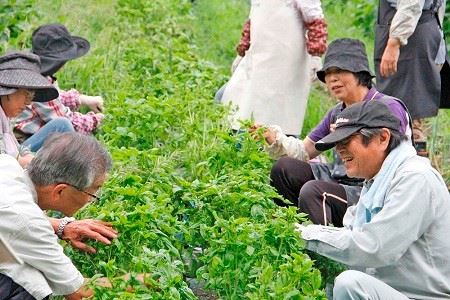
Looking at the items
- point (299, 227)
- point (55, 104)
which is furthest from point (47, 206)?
point (55, 104)

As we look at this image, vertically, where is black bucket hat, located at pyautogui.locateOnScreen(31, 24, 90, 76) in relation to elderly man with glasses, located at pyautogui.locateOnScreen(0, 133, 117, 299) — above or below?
below

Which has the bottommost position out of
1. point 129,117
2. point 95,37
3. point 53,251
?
point 95,37

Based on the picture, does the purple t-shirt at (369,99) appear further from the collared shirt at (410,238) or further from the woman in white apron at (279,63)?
the woman in white apron at (279,63)

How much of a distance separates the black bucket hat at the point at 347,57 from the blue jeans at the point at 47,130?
1.56m

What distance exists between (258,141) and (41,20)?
14.7ft

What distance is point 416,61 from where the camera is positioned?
6949mm

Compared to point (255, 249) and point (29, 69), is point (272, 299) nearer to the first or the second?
point (255, 249)

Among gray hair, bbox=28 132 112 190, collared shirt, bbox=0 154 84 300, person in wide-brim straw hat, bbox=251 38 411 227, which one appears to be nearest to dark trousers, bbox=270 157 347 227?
person in wide-brim straw hat, bbox=251 38 411 227

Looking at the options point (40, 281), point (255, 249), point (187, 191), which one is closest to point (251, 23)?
point (187, 191)

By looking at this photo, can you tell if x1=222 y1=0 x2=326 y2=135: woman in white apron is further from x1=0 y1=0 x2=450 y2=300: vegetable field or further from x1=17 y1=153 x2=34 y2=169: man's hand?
x1=17 y1=153 x2=34 y2=169: man's hand

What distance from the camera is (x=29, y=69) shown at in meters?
6.18

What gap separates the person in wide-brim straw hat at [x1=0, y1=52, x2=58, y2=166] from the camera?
235 inches

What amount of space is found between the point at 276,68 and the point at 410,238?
287cm

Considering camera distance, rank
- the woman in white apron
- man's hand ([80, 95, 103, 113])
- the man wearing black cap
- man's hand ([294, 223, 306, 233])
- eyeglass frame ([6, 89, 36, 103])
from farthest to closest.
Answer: man's hand ([80, 95, 103, 113]) < the woman in white apron < eyeglass frame ([6, 89, 36, 103]) < man's hand ([294, 223, 306, 233]) < the man wearing black cap
